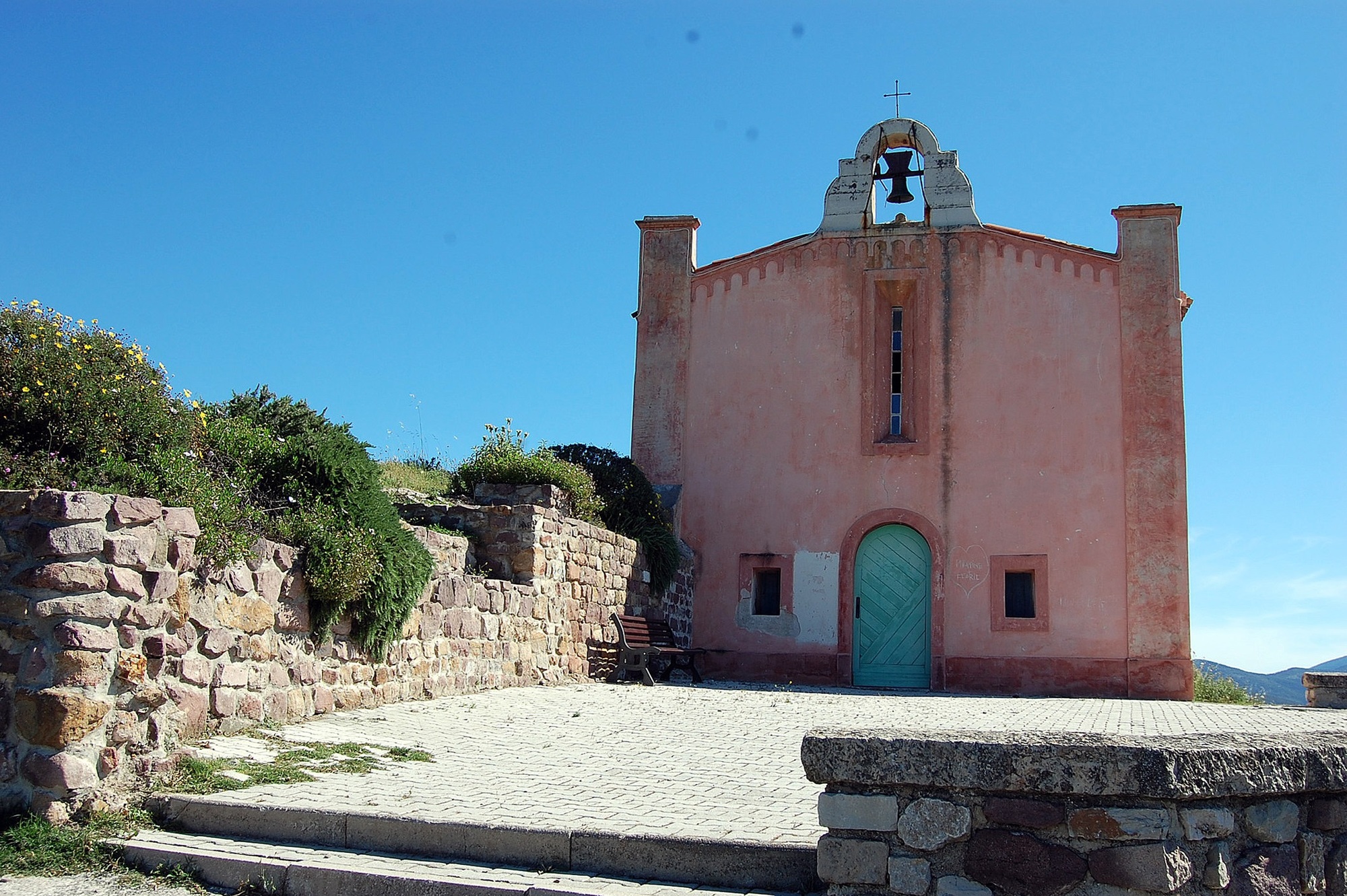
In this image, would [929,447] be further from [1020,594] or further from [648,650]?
[648,650]

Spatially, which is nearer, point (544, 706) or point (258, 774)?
point (258, 774)

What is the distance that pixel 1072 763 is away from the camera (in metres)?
3.92

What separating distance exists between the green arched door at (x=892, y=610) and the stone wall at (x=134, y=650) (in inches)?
342

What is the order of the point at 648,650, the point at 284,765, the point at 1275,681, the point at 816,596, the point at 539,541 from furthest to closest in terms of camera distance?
the point at 1275,681, the point at 816,596, the point at 648,650, the point at 539,541, the point at 284,765

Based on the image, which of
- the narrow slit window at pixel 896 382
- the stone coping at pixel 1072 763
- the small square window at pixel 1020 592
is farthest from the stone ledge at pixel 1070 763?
the narrow slit window at pixel 896 382

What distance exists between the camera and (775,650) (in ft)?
55.0

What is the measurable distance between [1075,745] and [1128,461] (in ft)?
43.6

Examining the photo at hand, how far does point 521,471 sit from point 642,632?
2812 millimetres

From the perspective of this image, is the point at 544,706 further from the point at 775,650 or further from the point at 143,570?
the point at 775,650

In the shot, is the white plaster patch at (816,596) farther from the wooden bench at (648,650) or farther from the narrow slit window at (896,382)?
the narrow slit window at (896,382)

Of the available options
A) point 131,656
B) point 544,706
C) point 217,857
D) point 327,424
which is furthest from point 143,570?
point 544,706

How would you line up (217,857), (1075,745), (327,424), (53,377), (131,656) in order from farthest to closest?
(327,424), (53,377), (131,656), (217,857), (1075,745)

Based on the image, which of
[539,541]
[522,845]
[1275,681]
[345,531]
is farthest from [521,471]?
[1275,681]

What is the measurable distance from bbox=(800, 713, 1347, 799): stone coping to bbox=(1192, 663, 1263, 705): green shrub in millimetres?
12793
